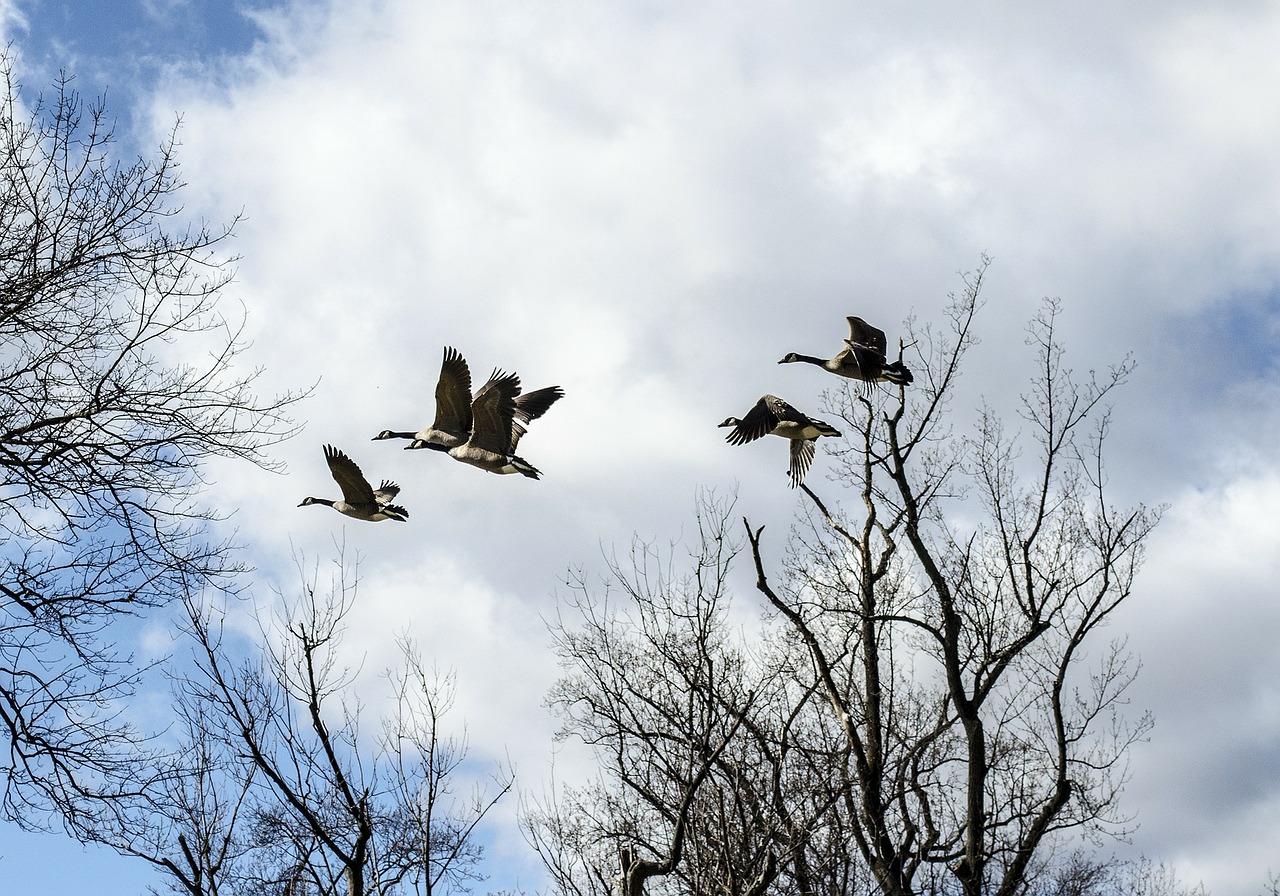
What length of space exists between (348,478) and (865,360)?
17.4 ft

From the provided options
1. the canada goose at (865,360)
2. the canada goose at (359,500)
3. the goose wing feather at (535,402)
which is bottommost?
the canada goose at (359,500)

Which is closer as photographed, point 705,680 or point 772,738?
point 772,738

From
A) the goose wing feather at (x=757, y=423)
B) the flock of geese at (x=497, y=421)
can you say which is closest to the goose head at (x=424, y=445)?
the flock of geese at (x=497, y=421)

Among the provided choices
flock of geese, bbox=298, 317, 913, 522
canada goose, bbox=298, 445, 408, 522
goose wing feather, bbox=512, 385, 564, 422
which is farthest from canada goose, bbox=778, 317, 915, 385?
canada goose, bbox=298, 445, 408, 522

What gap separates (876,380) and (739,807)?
5.96 m

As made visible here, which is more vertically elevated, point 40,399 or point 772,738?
point 40,399

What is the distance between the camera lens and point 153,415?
900 cm

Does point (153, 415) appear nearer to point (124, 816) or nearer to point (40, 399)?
point (40, 399)

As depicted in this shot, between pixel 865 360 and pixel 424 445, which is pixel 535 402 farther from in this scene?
pixel 865 360

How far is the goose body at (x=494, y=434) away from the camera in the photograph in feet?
39.3

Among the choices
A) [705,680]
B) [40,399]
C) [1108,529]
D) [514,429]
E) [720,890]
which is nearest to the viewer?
[40,399]

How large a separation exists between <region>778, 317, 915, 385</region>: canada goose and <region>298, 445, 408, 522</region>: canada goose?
4760 mm

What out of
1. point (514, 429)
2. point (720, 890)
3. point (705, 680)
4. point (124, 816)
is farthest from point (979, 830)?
point (124, 816)

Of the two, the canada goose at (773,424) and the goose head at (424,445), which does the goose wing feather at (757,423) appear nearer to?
the canada goose at (773,424)
